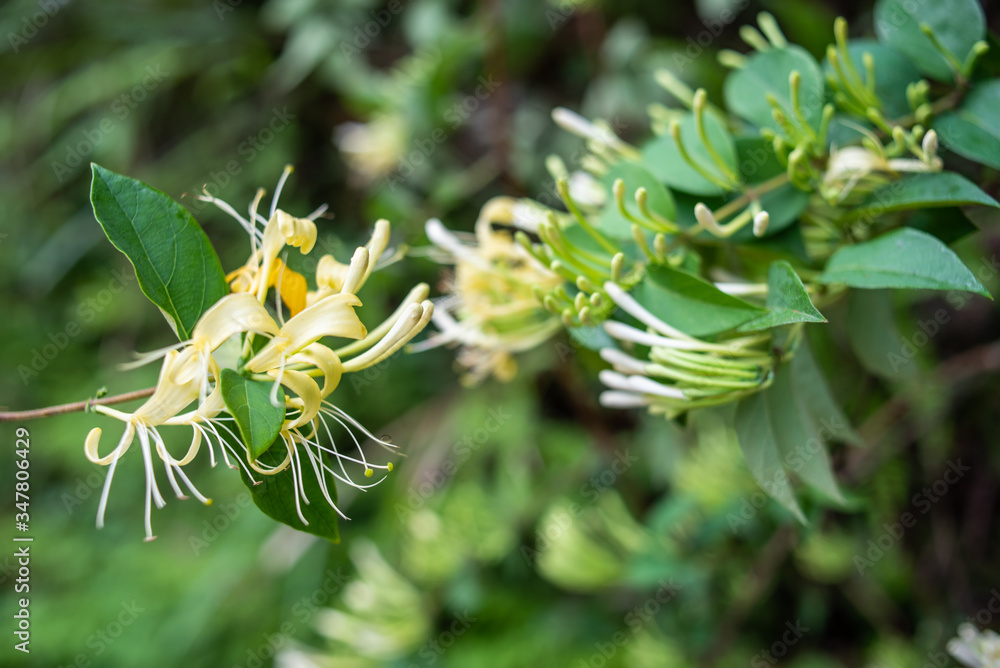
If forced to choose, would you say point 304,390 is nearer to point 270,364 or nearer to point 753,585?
point 270,364

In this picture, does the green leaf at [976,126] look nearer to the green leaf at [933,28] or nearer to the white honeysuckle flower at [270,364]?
the green leaf at [933,28]

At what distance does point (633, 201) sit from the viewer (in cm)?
41

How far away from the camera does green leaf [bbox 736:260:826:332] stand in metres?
0.30

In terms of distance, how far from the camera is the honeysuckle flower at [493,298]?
44cm

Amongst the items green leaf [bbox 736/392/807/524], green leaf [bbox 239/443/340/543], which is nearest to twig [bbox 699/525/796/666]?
green leaf [bbox 736/392/807/524]

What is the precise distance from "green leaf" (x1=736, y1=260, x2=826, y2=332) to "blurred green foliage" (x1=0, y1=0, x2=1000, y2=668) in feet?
0.70

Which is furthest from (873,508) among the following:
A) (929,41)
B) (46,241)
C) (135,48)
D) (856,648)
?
(46,241)

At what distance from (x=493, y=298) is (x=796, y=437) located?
0.70 ft

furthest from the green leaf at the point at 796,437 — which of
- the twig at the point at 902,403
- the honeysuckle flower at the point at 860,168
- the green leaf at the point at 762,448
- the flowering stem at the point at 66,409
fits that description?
the twig at the point at 902,403

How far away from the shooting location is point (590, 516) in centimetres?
101

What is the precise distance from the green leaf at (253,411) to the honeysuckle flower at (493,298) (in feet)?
0.53

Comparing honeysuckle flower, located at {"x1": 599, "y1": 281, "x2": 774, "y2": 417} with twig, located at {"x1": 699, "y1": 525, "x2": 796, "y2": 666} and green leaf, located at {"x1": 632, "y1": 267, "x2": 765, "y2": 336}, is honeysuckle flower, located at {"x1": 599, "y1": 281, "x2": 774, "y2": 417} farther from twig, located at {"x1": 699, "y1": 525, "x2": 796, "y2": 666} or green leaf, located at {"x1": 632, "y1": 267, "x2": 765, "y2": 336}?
twig, located at {"x1": 699, "y1": 525, "x2": 796, "y2": 666}

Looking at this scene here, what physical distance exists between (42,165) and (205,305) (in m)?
2.08

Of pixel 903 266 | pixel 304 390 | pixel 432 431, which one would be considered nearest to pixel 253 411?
pixel 304 390
